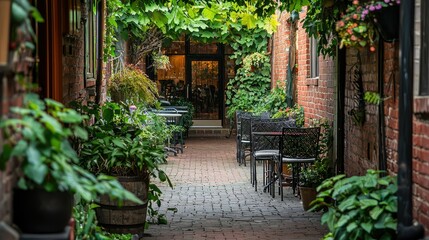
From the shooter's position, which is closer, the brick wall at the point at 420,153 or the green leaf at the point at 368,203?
the brick wall at the point at 420,153

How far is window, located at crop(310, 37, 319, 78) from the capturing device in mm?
14047

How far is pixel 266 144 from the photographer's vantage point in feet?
45.9

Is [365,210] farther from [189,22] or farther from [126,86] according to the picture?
[189,22]

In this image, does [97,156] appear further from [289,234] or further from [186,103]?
[186,103]

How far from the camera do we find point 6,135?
372 centimetres

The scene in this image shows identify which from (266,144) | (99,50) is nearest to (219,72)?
(266,144)

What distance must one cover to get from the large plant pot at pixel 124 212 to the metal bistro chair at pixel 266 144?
4848 millimetres

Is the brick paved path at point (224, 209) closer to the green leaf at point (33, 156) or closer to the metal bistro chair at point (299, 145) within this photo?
the metal bistro chair at point (299, 145)

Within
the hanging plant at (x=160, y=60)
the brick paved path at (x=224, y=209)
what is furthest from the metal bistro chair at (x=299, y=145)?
the hanging plant at (x=160, y=60)

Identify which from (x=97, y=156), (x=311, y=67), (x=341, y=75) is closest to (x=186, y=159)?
(x=311, y=67)

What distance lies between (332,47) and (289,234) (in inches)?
93.5

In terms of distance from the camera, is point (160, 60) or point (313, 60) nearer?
point (313, 60)

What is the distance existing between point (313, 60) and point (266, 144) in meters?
1.66

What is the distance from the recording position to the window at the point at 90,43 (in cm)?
1076
